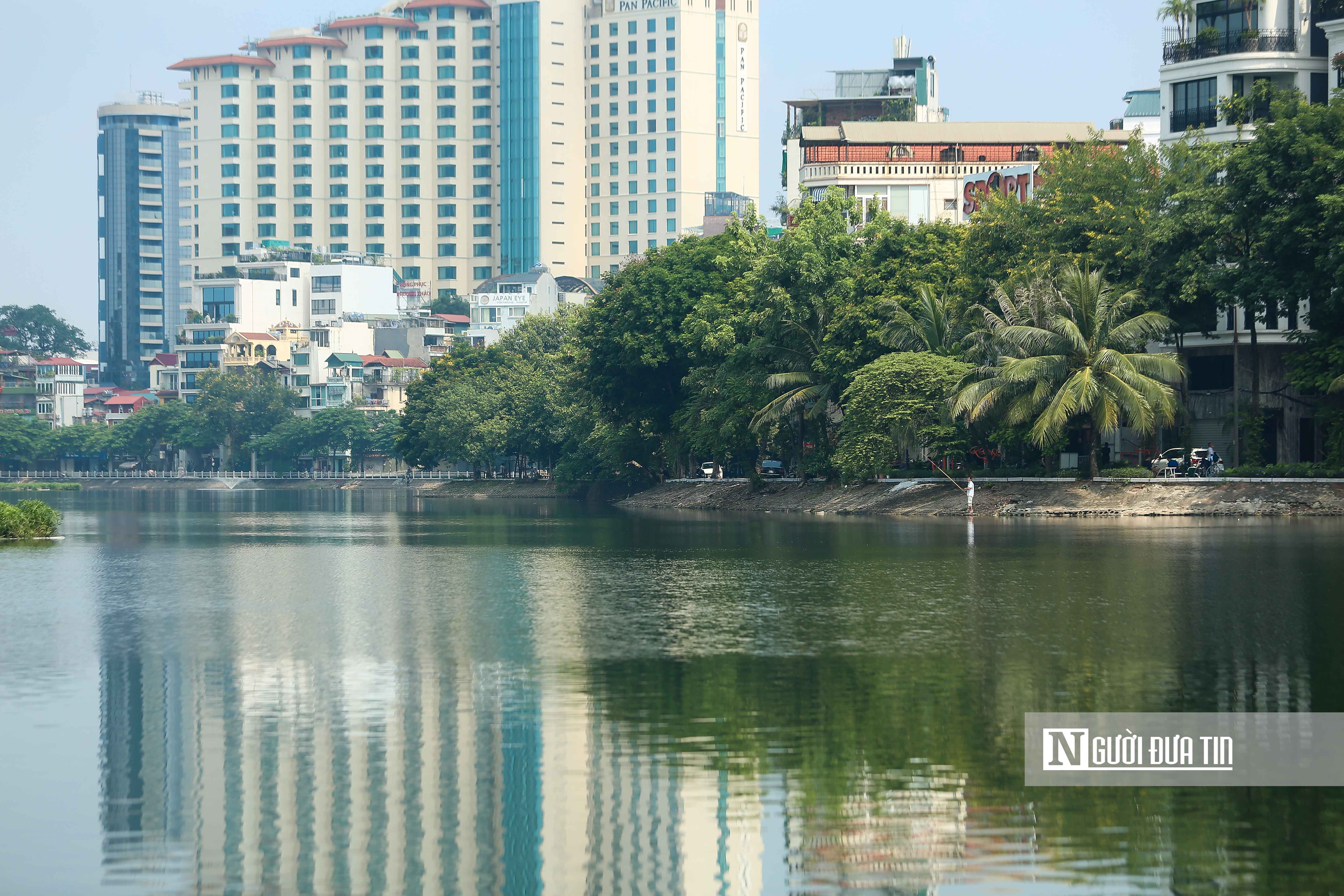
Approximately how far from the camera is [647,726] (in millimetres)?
18359

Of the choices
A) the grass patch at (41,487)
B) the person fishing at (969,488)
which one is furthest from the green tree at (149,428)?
the person fishing at (969,488)

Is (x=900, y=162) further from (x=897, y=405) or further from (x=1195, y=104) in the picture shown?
(x=897, y=405)

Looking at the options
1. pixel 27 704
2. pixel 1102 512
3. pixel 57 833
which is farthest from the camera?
pixel 1102 512

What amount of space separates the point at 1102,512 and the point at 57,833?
52.0 m

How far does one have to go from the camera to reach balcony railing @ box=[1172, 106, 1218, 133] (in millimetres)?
71375

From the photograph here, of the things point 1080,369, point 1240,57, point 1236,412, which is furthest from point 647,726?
point 1240,57

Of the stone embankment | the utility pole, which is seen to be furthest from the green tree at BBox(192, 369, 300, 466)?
the utility pole

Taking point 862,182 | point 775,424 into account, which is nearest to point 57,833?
point 775,424

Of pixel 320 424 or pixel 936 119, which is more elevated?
pixel 936 119

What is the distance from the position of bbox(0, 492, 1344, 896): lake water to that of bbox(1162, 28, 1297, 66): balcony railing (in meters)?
38.9

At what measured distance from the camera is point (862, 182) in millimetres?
112812

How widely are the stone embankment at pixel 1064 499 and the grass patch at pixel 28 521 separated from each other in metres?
34.3

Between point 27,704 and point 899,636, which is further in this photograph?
point 899,636

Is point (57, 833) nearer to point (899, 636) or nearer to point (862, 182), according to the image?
point (899, 636)
